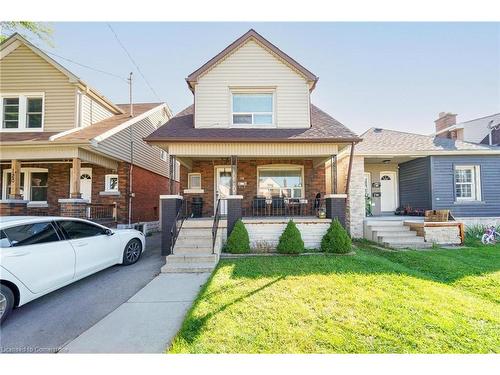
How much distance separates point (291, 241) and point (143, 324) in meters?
4.90

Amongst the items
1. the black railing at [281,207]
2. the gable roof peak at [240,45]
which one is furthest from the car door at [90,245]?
the gable roof peak at [240,45]

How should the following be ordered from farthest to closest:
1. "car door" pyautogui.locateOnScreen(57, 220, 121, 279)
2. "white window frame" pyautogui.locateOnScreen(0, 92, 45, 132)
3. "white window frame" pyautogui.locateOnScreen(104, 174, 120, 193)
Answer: "white window frame" pyautogui.locateOnScreen(104, 174, 120, 193)
"white window frame" pyautogui.locateOnScreen(0, 92, 45, 132)
"car door" pyautogui.locateOnScreen(57, 220, 121, 279)

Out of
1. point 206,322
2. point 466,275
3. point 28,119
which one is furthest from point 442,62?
point 28,119

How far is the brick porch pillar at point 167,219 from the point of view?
25.7 feet

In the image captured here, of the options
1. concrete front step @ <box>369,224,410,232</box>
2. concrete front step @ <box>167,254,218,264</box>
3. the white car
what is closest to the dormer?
concrete front step @ <box>369,224,410,232</box>

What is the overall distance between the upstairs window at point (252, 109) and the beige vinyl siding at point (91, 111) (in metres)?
7.04

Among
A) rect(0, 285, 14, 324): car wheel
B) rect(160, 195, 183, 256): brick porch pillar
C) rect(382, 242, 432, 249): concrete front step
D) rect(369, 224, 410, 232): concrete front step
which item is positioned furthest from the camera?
rect(369, 224, 410, 232): concrete front step

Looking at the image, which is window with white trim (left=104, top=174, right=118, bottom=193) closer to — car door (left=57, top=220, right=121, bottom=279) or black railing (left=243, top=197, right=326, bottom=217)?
car door (left=57, top=220, right=121, bottom=279)

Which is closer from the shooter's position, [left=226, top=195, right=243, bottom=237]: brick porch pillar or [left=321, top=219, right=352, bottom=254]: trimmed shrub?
[left=321, top=219, right=352, bottom=254]: trimmed shrub

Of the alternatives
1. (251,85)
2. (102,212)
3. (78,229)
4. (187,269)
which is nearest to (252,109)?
(251,85)

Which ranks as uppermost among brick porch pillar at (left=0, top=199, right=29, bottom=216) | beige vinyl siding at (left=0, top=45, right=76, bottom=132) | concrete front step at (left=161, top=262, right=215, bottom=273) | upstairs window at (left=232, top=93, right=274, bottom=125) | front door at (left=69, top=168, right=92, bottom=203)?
beige vinyl siding at (left=0, top=45, right=76, bottom=132)

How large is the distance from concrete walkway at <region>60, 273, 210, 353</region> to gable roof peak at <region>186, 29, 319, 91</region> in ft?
25.5

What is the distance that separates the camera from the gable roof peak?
9.51m

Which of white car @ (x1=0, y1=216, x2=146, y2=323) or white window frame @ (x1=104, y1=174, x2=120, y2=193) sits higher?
white window frame @ (x1=104, y1=174, x2=120, y2=193)
